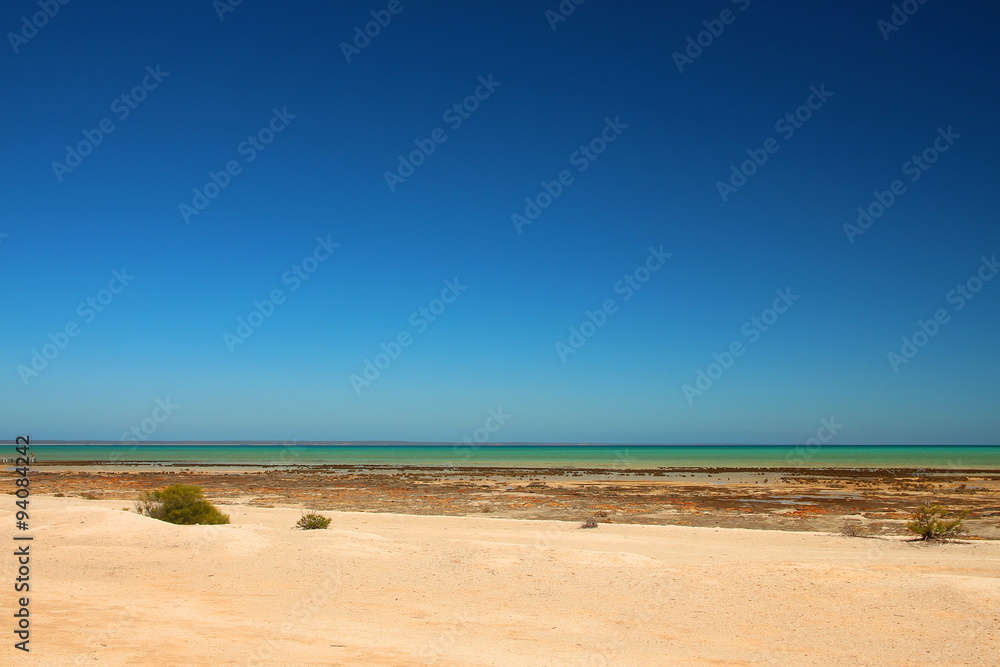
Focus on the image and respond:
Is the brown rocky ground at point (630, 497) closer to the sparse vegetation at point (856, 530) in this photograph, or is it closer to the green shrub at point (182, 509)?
the sparse vegetation at point (856, 530)

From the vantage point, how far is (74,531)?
15820 mm

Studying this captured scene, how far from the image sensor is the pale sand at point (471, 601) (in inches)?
328

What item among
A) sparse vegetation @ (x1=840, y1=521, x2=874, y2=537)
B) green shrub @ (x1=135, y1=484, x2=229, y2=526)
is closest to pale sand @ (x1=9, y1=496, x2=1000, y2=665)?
green shrub @ (x1=135, y1=484, x2=229, y2=526)

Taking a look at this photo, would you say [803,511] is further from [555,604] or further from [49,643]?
[49,643]

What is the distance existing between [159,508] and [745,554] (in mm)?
16986

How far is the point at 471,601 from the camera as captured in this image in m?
11.2

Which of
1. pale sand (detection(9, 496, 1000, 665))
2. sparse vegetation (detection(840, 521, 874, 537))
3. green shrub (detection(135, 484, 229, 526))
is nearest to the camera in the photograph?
pale sand (detection(9, 496, 1000, 665))

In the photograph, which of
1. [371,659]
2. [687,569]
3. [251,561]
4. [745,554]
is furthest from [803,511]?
[371,659]

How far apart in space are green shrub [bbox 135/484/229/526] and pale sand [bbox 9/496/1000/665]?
7.58 feet

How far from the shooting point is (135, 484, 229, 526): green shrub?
19.2 m

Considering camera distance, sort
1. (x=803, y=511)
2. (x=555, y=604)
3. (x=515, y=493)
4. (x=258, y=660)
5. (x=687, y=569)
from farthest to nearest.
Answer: (x=515, y=493) < (x=803, y=511) < (x=687, y=569) < (x=555, y=604) < (x=258, y=660)

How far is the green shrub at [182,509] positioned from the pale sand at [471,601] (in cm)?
231

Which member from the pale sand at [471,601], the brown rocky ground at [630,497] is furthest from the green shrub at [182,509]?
the brown rocky ground at [630,497]

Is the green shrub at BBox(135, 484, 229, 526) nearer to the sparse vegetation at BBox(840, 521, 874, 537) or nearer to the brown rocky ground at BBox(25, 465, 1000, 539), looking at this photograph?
the brown rocky ground at BBox(25, 465, 1000, 539)
